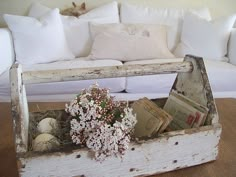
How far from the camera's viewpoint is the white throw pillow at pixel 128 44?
1886 millimetres

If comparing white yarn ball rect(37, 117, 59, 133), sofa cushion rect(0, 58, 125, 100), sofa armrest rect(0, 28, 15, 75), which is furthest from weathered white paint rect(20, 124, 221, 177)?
sofa armrest rect(0, 28, 15, 75)

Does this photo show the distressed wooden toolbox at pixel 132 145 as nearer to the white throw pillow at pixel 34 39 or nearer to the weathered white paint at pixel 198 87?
the weathered white paint at pixel 198 87

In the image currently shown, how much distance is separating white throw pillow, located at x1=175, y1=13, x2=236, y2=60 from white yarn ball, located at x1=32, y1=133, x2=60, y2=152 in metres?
1.65

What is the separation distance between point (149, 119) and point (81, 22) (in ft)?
5.25

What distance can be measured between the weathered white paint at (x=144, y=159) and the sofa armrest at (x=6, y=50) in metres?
1.30

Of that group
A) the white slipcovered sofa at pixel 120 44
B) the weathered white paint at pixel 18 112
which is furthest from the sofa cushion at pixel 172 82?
the weathered white paint at pixel 18 112

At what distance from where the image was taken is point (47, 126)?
62 centimetres

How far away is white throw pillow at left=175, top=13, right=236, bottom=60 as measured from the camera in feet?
6.41

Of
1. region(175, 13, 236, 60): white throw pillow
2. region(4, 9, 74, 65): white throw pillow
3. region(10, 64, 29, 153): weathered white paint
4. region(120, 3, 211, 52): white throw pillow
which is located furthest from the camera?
region(120, 3, 211, 52): white throw pillow

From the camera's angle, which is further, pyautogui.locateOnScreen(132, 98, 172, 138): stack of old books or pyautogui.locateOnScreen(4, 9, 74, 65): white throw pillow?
pyautogui.locateOnScreen(4, 9, 74, 65): white throw pillow

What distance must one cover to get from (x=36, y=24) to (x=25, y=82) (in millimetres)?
1390

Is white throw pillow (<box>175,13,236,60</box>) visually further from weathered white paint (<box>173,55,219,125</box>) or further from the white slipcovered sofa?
weathered white paint (<box>173,55,219,125</box>)

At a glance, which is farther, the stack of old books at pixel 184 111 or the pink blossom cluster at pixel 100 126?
the stack of old books at pixel 184 111

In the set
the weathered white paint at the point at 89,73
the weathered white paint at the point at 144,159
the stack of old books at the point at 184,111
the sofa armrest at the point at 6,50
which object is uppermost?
the weathered white paint at the point at 89,73
